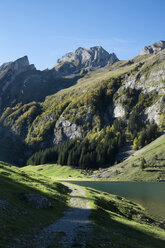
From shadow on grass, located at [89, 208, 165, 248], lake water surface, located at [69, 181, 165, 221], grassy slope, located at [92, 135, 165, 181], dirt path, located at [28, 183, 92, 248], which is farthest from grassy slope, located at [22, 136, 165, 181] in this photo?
dirt path, located at [28, 183, 92, 248]

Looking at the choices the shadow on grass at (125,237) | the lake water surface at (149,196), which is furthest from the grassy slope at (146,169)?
the shadow on grass at (125,237)

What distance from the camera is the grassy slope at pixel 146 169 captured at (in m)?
142

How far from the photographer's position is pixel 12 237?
16.6 m

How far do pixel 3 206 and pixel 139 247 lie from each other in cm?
1615

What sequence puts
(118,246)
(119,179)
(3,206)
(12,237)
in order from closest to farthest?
(12,237)
(118,246)
(3,206)
(119,179)

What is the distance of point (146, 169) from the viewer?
489ft

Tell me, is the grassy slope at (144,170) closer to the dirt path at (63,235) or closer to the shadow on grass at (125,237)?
the shadow on grass at (125,237)

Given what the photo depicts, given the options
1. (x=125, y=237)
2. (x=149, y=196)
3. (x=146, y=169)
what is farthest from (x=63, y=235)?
(x=146, y=169)

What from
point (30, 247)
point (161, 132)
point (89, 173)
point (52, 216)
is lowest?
point (89, 173)

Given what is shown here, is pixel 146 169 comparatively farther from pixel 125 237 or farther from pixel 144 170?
pixel 125 237

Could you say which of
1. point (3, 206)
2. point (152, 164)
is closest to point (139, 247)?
point (3, 206)

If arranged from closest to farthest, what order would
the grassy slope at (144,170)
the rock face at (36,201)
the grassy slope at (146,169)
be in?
the rock face at (36,201) < the grassy slope at (146,169) < the grassy slope at (144,170)

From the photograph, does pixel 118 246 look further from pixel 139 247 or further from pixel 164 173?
pixel 164 173

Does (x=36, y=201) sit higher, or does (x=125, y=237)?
(x=36, y=201)
